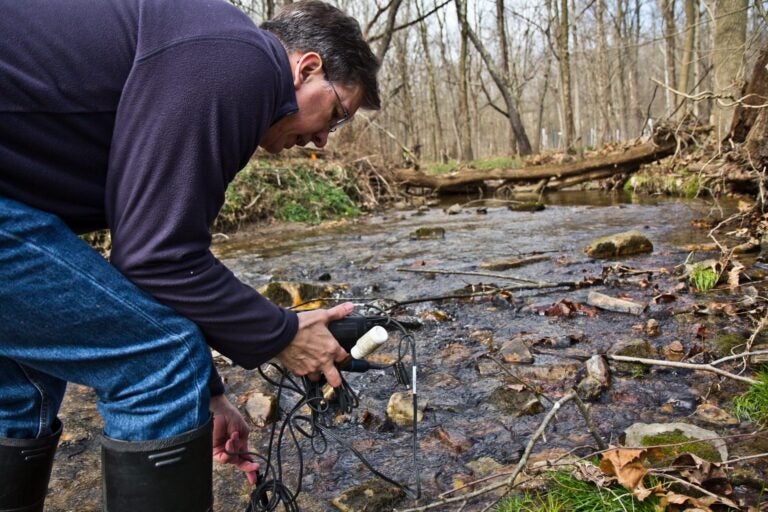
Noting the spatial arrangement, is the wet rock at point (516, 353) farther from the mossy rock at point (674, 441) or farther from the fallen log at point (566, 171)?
the fallen log at point (566, 171)

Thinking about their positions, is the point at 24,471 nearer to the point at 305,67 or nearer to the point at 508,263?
the point at 305,67

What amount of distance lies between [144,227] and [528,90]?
6737 centimetres

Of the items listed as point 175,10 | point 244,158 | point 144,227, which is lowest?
point 144,227

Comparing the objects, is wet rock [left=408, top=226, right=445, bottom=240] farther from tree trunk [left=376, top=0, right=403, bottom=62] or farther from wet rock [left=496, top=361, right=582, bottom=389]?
tree trunk [left=376, top=0, right=403, bottom=62]

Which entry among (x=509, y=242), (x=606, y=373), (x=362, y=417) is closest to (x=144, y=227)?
(x=362, y=417)

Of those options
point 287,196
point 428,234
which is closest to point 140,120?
point 428,234

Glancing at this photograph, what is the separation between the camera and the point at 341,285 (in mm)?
4941

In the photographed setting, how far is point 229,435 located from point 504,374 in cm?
146

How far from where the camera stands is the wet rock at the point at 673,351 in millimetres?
2828

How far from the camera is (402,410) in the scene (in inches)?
97.2

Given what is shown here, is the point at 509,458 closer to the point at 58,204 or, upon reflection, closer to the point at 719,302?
the point at 58,204

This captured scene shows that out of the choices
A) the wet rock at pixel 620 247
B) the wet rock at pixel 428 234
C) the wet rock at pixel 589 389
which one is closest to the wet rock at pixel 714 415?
the wet rock at pixel 589 389

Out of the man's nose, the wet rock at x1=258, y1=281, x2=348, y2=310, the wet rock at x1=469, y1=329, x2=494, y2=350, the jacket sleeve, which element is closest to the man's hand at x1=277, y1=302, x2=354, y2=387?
the jacket sleeve

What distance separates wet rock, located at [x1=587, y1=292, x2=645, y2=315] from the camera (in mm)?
3553
